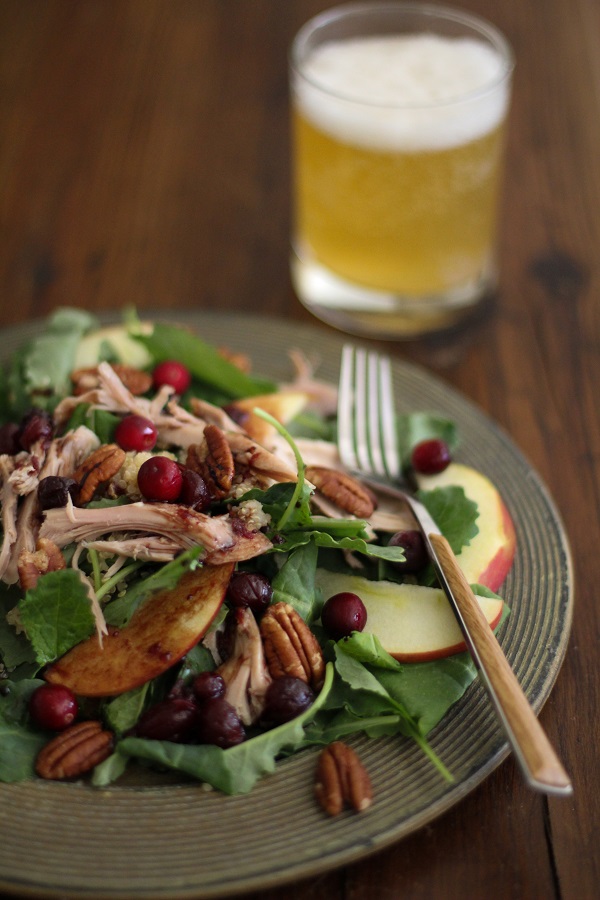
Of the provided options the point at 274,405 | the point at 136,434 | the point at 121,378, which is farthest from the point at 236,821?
the point at 121,378

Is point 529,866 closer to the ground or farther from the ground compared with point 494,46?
closer to the ground

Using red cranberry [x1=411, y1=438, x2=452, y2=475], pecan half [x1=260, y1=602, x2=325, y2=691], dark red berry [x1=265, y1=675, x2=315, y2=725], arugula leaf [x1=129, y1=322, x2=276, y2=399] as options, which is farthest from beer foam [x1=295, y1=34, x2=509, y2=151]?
dark red berry [x1=265, y1=675, x2=315, y2=725]

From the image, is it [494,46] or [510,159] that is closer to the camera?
[494,46]

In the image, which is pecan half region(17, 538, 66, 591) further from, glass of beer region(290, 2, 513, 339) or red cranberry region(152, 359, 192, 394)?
glass of beer region(290, 2, 513, 339)

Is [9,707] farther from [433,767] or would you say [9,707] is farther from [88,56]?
[88,56]

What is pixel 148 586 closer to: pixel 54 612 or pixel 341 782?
pixel 54 612

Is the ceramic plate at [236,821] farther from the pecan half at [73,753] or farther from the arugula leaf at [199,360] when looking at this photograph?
the arugula leaf at [199,360]

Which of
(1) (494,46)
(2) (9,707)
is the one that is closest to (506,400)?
(1) (494,46)

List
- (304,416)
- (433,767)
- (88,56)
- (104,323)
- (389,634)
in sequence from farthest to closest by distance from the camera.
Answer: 1. (88,56)
2. (104,323)
3. (304,416)
4. (389,634)
5. (433,767)
